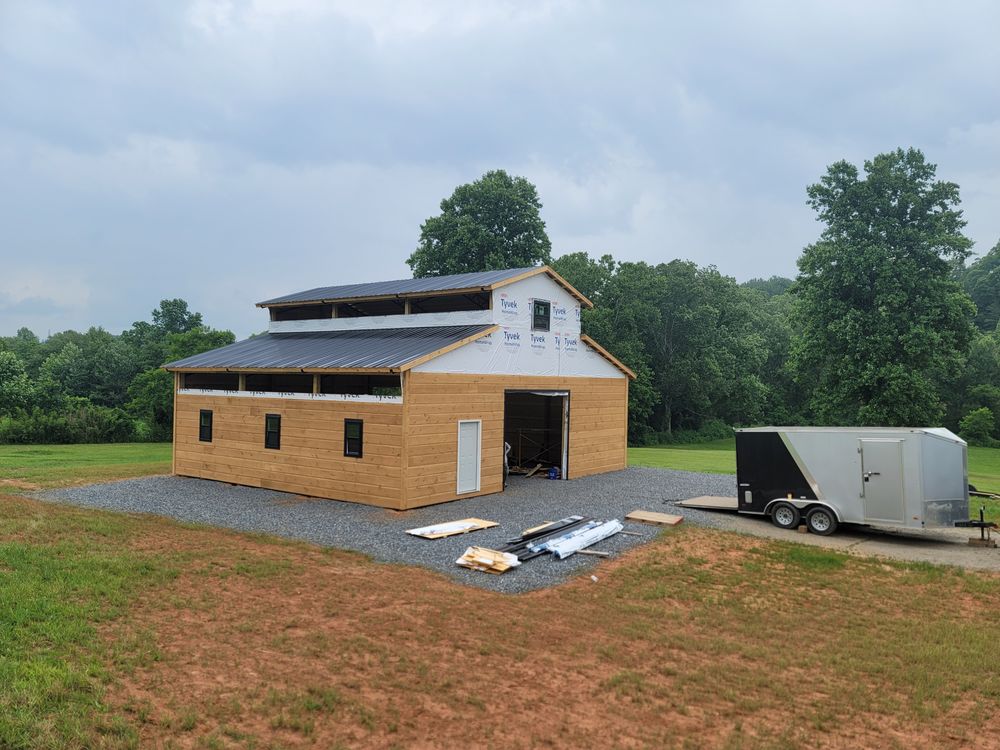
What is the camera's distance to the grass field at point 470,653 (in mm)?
6043

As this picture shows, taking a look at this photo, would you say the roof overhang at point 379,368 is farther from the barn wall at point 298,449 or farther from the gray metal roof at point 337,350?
the barn wall at point 298,449

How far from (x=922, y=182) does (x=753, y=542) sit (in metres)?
28.2

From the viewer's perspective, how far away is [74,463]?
26.6m

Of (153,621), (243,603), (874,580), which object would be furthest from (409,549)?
(874,580)

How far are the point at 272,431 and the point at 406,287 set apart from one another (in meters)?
7.17

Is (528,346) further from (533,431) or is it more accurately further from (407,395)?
(407,395)

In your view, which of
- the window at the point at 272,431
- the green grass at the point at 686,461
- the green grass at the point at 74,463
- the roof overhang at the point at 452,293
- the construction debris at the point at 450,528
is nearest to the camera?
the construction debris at the point at 450,528

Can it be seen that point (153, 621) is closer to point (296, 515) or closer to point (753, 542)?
point (296, 515)

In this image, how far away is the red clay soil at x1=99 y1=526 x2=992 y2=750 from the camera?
601 cm

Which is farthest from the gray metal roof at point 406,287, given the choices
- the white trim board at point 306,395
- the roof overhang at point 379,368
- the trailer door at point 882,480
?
the trailer door at point 882,480

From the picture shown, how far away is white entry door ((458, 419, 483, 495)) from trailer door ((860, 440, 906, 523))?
9.27 m

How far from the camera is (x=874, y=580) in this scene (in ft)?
37.1

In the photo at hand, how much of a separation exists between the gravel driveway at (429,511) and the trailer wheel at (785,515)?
1.19 metres

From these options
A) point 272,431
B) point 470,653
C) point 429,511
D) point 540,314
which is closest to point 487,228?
point 540,314
